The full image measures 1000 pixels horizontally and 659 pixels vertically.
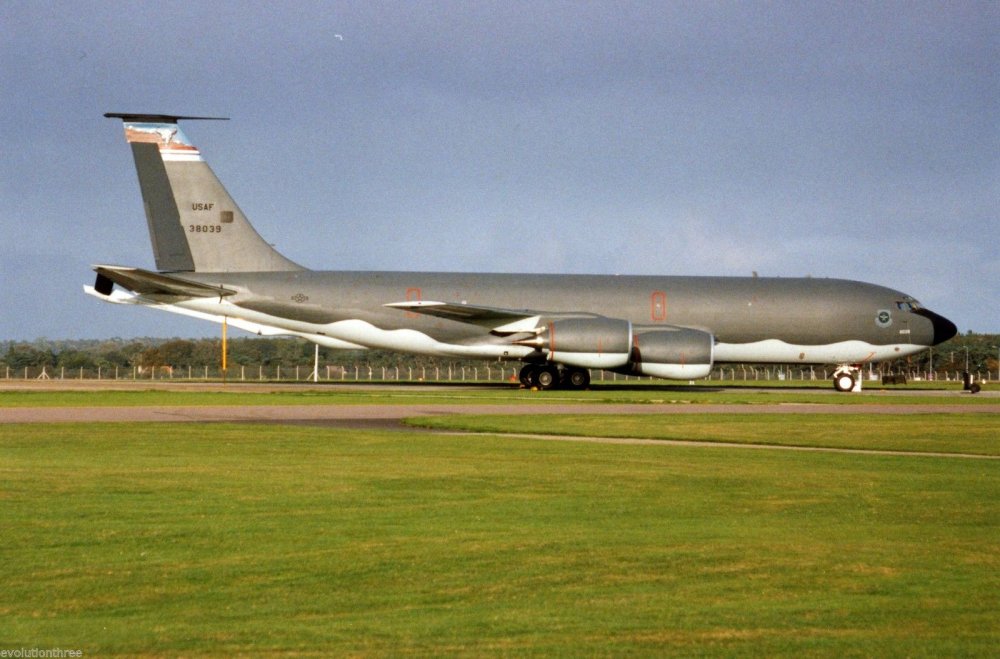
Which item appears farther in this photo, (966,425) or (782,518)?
(966,425)

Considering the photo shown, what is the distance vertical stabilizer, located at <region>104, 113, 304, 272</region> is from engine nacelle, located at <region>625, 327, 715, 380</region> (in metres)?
14.5

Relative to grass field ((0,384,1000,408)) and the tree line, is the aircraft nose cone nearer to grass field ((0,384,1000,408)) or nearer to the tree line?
grass field ((0,384,1000,408))

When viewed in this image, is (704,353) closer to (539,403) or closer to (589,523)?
(539,403)

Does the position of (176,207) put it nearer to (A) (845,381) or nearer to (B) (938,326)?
(A) (845,381)

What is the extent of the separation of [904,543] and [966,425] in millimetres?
14881

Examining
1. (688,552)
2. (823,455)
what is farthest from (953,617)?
(823,455)

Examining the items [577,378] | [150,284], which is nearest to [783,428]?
[577,378]

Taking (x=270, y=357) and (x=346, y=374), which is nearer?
(x=346, y=374)

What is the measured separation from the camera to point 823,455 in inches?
635

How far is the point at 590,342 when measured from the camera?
38.3 meters

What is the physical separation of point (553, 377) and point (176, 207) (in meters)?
14.8

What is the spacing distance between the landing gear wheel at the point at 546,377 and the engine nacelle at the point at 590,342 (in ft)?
5.31

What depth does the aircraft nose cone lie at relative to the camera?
4197 cm

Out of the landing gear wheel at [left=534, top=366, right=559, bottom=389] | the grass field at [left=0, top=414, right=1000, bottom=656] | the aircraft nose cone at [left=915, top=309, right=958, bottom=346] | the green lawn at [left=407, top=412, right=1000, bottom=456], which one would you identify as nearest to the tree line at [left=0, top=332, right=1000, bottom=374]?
the aircraft nose cone at [left=915, top=309, right=958, bottom=346]
